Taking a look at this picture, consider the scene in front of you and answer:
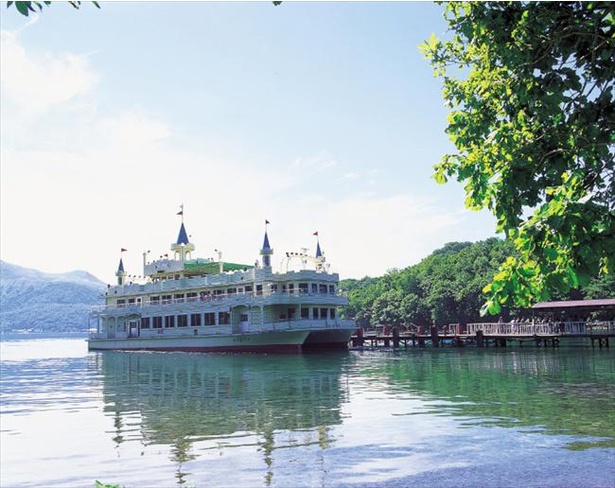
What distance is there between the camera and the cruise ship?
167ft

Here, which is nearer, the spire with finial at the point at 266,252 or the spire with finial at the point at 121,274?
the spire with finial at the point at 266,252

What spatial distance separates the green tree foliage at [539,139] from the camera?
632 centimetres

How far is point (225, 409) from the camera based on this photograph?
19.1 meters

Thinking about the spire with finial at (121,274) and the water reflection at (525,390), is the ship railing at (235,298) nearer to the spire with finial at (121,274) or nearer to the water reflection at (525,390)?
the spire with finial at (121,274)

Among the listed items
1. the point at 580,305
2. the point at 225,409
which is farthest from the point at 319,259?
the point at 225,409

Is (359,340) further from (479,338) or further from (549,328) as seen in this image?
(549,328)

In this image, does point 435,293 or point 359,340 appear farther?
point 435,293

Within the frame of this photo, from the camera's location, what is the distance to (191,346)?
56.0 meters

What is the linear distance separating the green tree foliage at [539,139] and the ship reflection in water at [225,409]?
6134 millimetres

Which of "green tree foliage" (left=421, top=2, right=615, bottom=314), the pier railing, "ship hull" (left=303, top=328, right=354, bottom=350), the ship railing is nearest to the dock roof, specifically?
the pier railing

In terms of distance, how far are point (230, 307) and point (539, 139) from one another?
48.3 m

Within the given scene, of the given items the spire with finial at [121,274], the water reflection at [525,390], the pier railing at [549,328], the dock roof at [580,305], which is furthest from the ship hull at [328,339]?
the spire with finial at [121,274]

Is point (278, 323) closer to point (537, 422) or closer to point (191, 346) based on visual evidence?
point (191, 346)

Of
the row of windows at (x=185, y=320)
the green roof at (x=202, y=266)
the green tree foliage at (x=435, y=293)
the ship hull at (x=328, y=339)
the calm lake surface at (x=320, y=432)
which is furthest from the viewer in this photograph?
the green tree foliage at (x=435, y=293)
